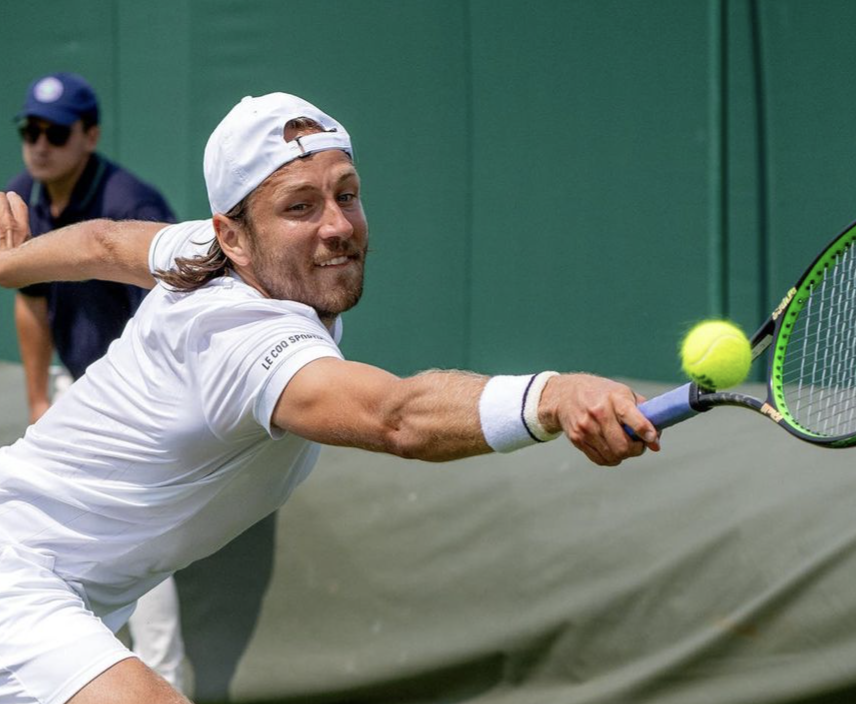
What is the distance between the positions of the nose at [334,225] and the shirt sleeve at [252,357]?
22 centimetres

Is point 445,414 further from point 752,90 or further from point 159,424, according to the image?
point 752,90

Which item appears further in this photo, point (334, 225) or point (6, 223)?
point (6, 223)

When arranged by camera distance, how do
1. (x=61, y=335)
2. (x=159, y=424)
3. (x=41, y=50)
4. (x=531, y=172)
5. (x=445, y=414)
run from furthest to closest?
(x=41, y=50), (x=531, y=172), (x=61, y=335), (x=159, y=424), (x=445, y=414)

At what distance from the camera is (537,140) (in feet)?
21.0

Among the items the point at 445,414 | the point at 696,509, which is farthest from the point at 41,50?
the point at 445,414

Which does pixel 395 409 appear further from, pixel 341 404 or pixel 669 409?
pixel 669 409

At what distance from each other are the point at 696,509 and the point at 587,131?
1.91 m

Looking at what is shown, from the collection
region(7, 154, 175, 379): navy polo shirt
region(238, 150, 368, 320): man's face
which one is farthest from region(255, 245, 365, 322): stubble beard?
region(7, 154, 175, 379): navy polo shirt

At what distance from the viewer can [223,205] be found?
3402 mm

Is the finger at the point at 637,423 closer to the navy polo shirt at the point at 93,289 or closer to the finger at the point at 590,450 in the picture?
the finger at the point at 590,450

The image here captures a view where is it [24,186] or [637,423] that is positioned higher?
[24,186]

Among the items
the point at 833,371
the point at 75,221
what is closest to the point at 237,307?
the point at 833,371

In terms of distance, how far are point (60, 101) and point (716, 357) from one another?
356 cm

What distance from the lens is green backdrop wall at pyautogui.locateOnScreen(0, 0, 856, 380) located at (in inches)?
236
